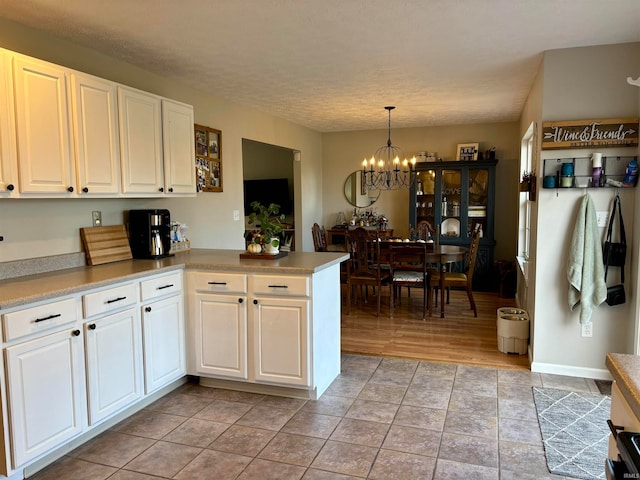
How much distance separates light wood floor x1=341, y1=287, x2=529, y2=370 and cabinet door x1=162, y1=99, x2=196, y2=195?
6.65 ft

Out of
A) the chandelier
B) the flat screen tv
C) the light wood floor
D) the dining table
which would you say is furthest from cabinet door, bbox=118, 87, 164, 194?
the flat screen tv

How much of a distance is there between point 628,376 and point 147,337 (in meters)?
2.57

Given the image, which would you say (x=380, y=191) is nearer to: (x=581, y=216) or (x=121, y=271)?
(x=581, y=216)

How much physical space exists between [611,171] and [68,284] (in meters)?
3.58

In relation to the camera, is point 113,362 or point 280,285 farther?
point 280,285

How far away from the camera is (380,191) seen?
289 inches

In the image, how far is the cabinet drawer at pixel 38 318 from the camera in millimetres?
2055

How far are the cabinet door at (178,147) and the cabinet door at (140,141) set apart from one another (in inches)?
2.4

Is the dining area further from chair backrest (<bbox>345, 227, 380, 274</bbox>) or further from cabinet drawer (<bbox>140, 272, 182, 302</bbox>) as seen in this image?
cabinet drawer (<bbox>140, 272, 182, 302</bbox>)

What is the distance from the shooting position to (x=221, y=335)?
3166 millimetres

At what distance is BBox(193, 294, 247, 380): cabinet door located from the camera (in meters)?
3.11

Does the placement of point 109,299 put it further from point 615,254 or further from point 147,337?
point 615,254

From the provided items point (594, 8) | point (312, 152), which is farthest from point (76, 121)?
point (312, 152)

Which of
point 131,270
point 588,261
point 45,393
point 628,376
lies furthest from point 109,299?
point 588,261
